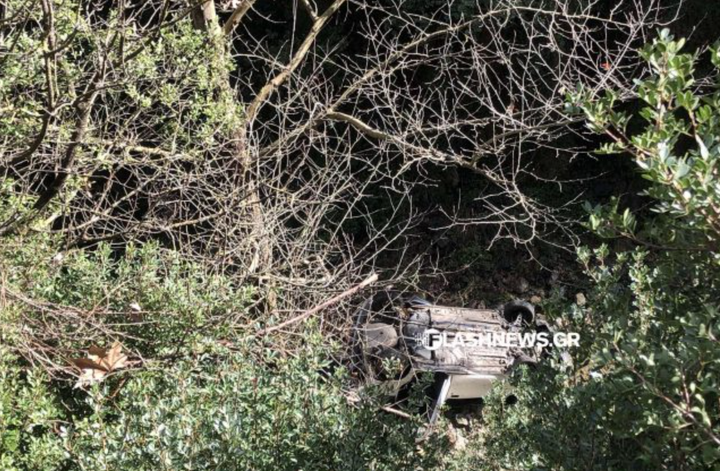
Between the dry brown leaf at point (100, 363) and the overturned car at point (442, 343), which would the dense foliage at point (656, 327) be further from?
the overturned car at point (442, 343)

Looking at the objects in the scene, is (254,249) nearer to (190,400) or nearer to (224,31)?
(224,31)

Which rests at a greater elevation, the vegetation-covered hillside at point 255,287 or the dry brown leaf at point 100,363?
the vegetation-covered hillside at point 255,287

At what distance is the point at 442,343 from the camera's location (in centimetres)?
550

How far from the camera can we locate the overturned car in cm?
531

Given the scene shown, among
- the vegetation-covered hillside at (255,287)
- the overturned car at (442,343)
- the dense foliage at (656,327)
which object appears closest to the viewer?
the dense foliage at (656,327)

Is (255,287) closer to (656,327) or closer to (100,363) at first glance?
(100,363)

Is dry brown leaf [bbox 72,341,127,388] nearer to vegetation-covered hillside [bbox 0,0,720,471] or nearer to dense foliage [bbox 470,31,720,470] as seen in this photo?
vegetation-covered hillside [bbox 0,0,720,471]

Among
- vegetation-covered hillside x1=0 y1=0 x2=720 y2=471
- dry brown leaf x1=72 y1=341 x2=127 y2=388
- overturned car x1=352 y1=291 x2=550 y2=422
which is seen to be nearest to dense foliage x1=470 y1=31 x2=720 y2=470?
vegetation-covered hillside x1=0 y1=0 x2=720 y2=471

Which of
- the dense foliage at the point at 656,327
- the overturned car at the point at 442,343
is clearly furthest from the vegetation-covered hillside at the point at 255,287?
the overturned car at the point at 442,343

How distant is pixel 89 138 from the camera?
407 centimetres

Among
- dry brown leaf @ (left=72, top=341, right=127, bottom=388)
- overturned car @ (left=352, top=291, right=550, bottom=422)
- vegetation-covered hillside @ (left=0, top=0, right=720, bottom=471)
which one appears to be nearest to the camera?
vegetation-covered hillside @ (left=0, top=0, right=720, bottom=471)

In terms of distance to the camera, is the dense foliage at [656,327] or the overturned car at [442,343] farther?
the overturned car at [442,343]

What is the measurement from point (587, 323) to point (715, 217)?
68cm

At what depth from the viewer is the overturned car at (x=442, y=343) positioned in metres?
5.31
